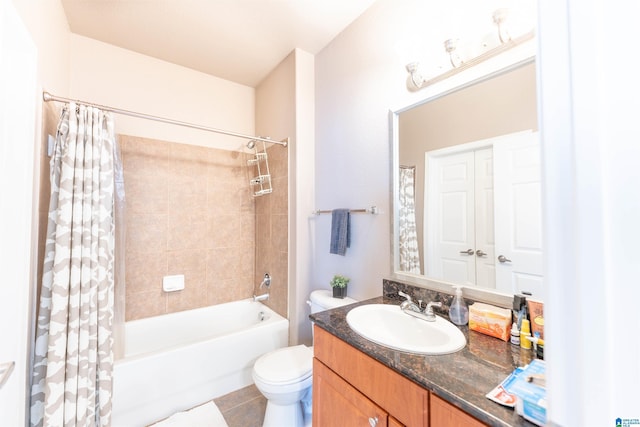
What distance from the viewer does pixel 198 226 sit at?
246 centimetres

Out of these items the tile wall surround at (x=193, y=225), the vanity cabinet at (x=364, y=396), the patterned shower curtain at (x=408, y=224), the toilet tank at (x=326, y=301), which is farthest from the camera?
the tile wall surround at (x=193, y=225)

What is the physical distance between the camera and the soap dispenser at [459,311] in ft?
3.75

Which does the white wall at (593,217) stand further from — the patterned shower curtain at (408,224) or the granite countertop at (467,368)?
the patterned shower curtain at (408,224)

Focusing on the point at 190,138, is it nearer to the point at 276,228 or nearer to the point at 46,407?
the point at 276,228

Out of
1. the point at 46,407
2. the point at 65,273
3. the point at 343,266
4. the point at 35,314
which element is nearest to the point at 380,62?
the point at 343,266

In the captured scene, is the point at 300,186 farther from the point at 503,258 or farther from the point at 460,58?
the point at 503,258

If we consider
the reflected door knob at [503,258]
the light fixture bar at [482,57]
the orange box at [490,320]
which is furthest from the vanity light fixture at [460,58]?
the orange box at [490,320]

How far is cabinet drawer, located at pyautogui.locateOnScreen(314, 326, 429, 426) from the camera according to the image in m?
0.79

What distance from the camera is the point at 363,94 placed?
175cm

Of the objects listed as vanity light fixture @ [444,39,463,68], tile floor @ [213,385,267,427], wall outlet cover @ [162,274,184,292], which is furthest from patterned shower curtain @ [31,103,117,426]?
vanity light fixture @ [444,39,463,68]

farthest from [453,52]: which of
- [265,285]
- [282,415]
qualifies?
[265,285]

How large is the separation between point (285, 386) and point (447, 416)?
3.26 ft

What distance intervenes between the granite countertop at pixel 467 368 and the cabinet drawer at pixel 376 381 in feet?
0.11

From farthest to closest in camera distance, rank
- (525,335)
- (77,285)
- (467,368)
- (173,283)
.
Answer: (173,283)
(77,285)
(525,335)
(467,368)
